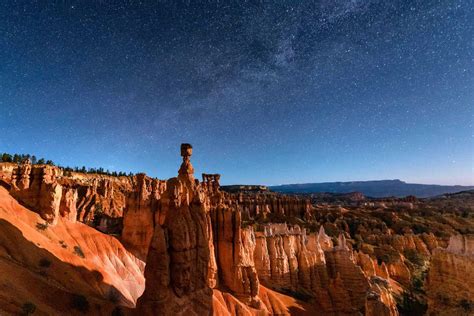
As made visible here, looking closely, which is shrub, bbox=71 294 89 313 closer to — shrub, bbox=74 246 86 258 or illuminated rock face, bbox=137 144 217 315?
illuminated rock face, bbox=137 144 217 315

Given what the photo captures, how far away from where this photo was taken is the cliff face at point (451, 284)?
30000mm

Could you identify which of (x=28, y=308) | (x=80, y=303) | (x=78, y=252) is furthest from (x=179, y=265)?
(x=78, y=252)

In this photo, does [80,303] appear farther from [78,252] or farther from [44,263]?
[78,252]

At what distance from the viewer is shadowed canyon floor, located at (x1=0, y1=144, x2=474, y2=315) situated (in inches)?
864

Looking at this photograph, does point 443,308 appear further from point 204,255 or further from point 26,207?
point 26,207

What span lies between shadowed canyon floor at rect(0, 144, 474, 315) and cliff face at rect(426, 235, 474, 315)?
12 centimetres

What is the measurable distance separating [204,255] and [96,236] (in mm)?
28065

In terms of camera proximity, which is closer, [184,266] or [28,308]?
[28,308]

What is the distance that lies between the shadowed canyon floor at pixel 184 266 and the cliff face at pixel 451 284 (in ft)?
0.41

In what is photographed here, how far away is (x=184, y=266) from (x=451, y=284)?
31.6 m

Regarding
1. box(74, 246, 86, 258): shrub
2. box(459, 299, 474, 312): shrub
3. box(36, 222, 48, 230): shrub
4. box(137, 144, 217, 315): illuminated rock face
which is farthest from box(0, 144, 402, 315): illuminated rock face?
box(459, 299, 474, 312): shrub

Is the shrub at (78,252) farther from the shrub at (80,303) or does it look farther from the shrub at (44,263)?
the shrub at (80,303)

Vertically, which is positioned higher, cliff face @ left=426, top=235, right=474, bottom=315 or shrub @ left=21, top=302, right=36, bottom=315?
shrub @ left=21, top=302, right=36, bottom=315

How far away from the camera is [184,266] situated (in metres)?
21.8
